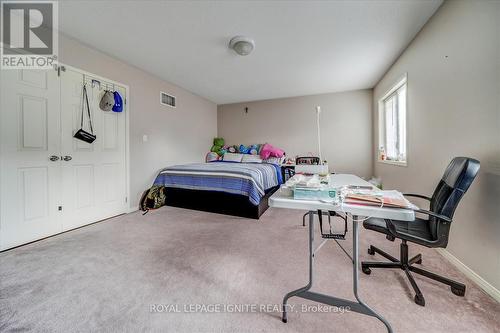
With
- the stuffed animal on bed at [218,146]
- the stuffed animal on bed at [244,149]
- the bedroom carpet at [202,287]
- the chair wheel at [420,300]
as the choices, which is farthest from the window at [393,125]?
the stuffed animal on bed at [218,146]

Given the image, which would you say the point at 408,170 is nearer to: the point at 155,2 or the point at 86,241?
the point at 155,2

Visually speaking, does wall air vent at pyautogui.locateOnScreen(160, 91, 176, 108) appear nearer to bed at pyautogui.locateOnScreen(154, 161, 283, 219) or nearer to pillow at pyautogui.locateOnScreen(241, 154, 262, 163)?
bed at pyautogui.locateOnScreen(154, 161, 283, 219)

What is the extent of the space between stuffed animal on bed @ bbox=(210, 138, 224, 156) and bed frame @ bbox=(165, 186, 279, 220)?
227 centimetres

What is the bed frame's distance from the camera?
3016 millimetres

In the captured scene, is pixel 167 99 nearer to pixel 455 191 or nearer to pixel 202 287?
pixel 202 287

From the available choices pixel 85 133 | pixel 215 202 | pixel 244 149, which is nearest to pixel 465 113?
pixel 215 202

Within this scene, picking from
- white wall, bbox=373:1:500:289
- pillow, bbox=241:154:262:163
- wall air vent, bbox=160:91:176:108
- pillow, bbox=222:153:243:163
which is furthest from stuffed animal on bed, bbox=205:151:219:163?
white wall, bbox=373:1:500:289

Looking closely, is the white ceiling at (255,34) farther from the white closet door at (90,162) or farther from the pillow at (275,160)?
the pillow at (275,160)

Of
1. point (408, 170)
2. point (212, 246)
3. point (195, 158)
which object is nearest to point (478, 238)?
point (408, 170)

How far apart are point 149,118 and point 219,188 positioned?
204cm

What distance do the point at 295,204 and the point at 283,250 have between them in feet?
3.83

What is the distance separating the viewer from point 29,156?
7.22 feet

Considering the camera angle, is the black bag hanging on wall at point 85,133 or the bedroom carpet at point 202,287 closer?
the bedroom carpet at point 202,287

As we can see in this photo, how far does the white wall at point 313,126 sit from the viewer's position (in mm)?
4602
